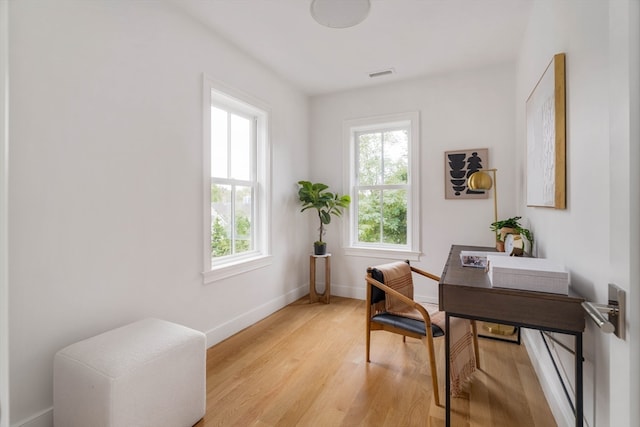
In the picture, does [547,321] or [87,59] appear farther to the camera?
[87,59]

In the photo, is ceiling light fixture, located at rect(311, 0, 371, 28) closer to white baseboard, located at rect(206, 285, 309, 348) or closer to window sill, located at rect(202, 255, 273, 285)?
window sill, located at rect(202, 255, 273, 285)

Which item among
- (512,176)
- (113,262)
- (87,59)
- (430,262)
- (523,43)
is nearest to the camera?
(87,59)

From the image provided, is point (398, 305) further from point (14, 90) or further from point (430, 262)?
point (14, 90)

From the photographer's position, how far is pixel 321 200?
153 inches

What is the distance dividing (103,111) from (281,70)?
6.88 ft

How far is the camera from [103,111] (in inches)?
74.8

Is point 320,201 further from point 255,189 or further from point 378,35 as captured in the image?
point 378,35

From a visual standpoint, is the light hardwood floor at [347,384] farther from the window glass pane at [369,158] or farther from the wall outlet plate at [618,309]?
the window glass pane at [369,158]

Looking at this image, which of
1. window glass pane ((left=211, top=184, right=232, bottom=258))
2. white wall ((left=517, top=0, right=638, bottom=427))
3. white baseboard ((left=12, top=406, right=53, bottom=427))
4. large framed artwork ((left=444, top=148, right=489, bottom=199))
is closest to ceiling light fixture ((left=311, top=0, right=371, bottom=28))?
white wall ((left=517, top=0, right=638, bottom=427))

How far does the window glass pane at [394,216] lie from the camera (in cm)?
391

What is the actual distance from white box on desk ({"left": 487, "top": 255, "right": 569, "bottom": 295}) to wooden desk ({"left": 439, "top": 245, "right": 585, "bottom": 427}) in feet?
0.12

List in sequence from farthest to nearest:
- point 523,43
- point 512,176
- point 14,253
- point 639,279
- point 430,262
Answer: point 430,262
point 512,176
point 523,43
point 14,253
point 639,279

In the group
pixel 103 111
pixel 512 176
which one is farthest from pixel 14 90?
pixel 512 176

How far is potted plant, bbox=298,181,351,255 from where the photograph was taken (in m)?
3.86
